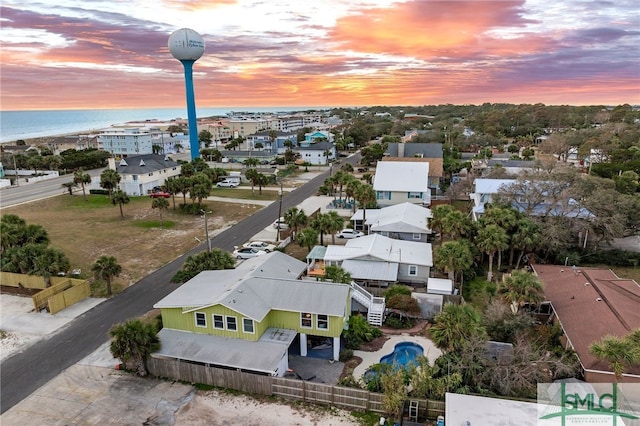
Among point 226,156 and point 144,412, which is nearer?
point 144,412

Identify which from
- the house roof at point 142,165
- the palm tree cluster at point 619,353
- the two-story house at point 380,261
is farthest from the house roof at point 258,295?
the house roof at point 142,165

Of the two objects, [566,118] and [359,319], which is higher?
[566,118]

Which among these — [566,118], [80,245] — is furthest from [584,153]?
[80,245]

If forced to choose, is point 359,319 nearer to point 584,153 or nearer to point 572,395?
point 572,395

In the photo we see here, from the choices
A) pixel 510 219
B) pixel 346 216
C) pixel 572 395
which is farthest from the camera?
pixel 346 216

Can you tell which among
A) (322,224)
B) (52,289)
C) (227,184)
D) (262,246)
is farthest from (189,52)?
(52,289)

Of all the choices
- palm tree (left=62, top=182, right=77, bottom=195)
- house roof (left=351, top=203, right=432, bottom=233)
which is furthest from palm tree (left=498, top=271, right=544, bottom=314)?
palm tree (left=62, top=182, right=77, bottom=195)

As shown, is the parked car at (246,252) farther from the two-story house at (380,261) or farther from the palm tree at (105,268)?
the palm tree at (105,268)

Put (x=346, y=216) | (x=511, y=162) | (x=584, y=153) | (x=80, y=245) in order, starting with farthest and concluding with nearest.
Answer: (x=584, y=153) < (x=511, y=162) < (x=346, y=216) < (x=80, y=245)
